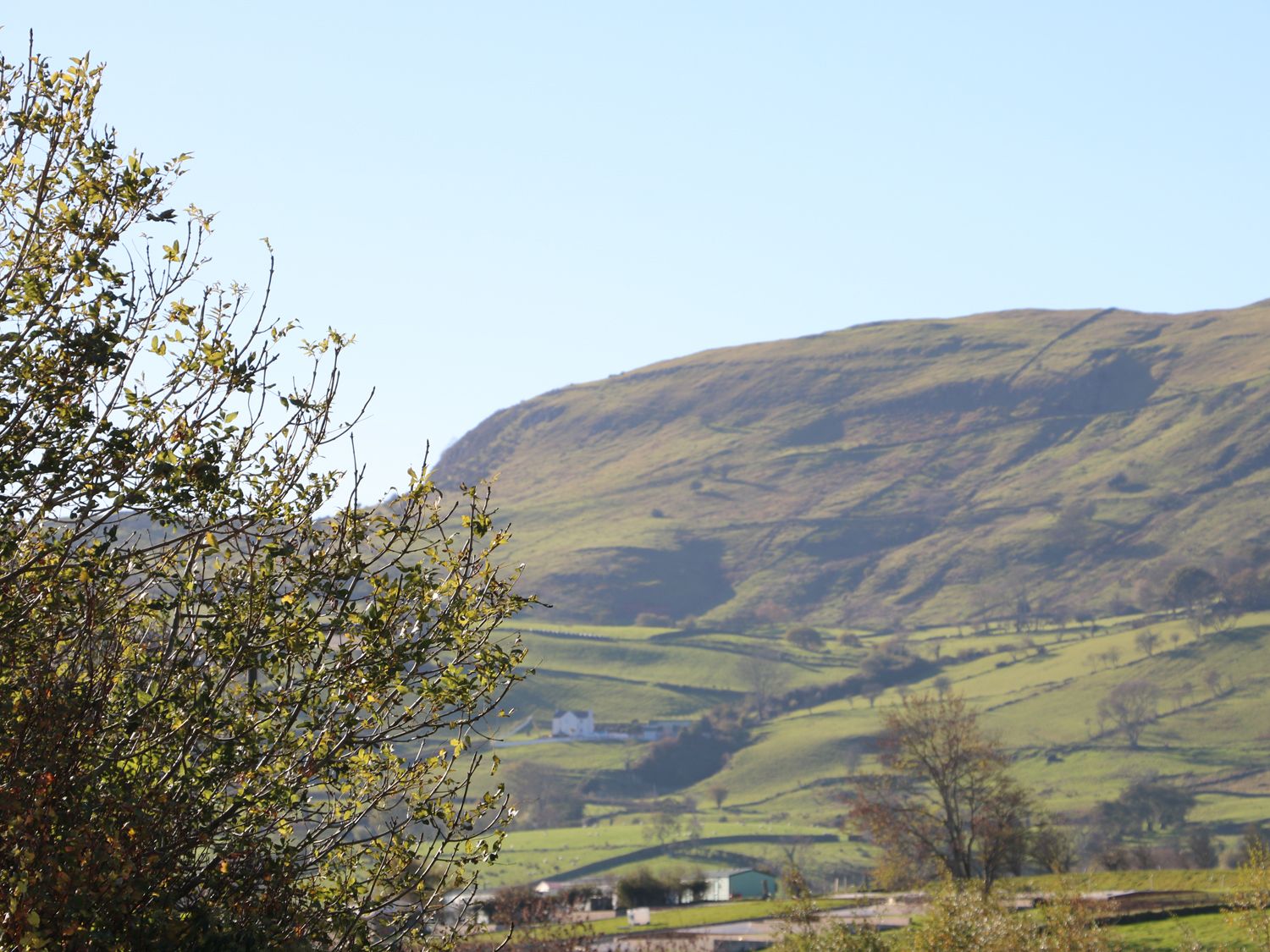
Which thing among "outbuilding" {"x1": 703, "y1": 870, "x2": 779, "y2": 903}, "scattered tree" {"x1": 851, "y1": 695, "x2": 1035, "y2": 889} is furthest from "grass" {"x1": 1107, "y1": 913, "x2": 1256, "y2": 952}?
"outbuilding" {"x1": 703, "y1": 870, "x2": 779, "y2": 903}

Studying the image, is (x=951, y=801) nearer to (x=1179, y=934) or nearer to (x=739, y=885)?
(x=739, y=885)

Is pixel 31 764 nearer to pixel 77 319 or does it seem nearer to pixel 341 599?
pixel 341 599

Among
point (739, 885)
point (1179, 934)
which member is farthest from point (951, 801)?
point (1179, 934)

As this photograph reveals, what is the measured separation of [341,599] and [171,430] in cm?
224

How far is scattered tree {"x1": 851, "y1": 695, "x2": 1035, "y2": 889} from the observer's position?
72.8 meters

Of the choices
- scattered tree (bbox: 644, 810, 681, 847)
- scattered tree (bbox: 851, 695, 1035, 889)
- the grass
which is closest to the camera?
Answer: the grass

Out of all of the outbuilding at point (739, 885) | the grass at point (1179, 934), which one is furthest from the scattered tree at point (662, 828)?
the grass at point (1179, 934)

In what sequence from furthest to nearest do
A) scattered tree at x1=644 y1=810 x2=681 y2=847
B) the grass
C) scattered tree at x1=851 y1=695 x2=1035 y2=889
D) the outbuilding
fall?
1. scattered tree at x1=644 y1=810 x2=681 y2=847
2. the outbuilding
3. scattered tree at x1=851 y1=695 x2=1035 y2=889
4. the grass

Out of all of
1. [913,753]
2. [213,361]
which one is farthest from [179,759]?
[913,753]

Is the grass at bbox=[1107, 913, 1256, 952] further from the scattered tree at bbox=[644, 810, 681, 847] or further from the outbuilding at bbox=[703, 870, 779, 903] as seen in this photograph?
the scattered tree at bbox=[644, 810, 681, 847]

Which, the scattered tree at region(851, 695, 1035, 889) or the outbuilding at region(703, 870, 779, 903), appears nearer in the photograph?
the scattered tree at region(851, 695, 1035, 889)

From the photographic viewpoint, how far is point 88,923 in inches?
367

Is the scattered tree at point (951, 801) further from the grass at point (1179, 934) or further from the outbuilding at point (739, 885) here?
the outbuilding at point (739, 885)

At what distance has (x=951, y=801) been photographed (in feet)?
259
